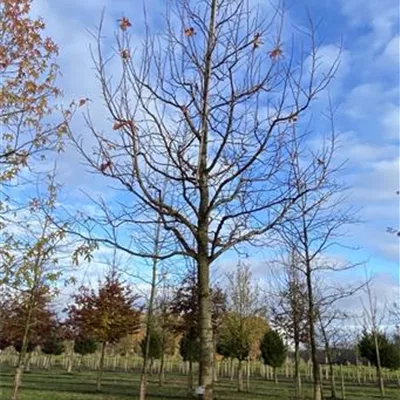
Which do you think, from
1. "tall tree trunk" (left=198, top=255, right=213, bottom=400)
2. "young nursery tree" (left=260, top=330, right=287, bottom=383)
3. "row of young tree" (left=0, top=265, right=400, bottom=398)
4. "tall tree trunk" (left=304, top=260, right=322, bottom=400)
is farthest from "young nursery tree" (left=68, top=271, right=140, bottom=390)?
"tall tree trunk" (left=198, top=255, right=213, bottom=400)

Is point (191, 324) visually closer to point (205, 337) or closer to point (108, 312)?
point (108, 312)

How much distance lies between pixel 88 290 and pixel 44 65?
18404mm

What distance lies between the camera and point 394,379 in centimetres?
3678

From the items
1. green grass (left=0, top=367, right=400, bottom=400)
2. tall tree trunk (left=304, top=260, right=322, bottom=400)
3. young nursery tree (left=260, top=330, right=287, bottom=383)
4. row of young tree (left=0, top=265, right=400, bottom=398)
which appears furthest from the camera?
young nursery tree (left=260, top=330, right=287, bottom=383)

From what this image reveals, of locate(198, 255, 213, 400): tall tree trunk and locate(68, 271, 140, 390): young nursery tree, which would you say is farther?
locate(68, 271, 140, 390): young nursery tree

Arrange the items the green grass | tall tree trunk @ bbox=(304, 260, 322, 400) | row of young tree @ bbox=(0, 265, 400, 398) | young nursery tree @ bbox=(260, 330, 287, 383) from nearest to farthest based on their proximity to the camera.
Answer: tall tree trunk @ bbox=(304, 260, 322, 400) < the green grass < row of young tree @ bbox=(0, 265, 400, 398) < young nursery tree @ bbox=(260, 330, 287, 383)

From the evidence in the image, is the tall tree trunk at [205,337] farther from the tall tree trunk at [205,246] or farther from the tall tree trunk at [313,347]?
the tall tree trunk at [313,347]

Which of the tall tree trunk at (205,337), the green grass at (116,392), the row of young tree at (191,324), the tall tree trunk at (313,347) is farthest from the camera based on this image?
the row of young tree at (191,324)

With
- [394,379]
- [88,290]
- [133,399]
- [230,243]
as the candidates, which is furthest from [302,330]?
[394,379]

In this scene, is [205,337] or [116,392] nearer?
[205,337]

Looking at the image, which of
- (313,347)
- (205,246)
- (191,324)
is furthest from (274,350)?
(205,246)

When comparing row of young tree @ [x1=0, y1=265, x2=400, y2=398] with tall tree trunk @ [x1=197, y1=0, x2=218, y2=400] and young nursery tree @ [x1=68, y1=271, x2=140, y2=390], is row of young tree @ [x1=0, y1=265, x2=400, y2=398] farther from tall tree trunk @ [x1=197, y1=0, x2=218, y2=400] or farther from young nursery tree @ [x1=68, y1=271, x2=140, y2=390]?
tall tree trunk @ [x1=197, y1=0, x2=218, y2=400]

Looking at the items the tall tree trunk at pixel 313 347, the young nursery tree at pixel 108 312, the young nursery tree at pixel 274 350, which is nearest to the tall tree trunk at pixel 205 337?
the tall tree trunk at pixel 313 347

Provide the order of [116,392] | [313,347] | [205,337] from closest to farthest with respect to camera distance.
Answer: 1. [205,337]
2. [313,347]
3. [116,392]
